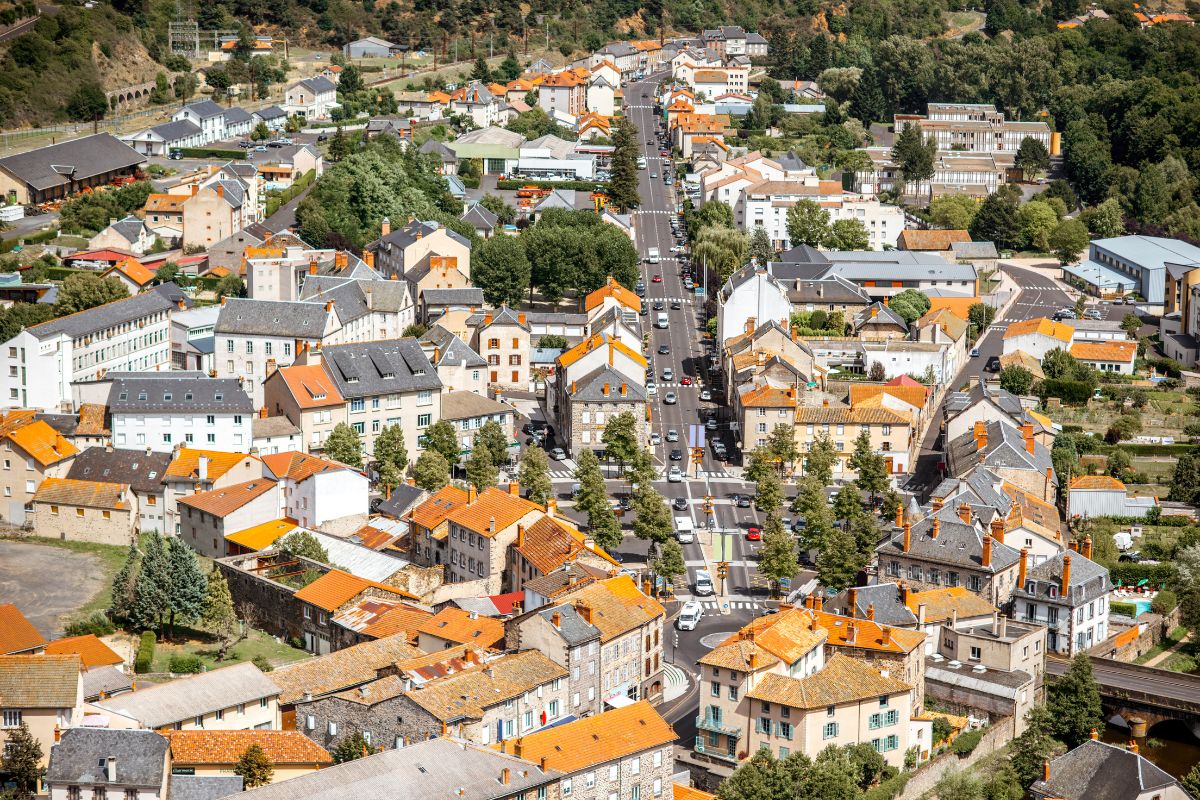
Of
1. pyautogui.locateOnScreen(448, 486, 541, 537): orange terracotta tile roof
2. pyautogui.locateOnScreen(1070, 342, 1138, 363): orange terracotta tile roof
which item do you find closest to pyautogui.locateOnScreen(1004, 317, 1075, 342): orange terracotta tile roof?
pyautogui.locateOnScreen(1070, 342, 1138, 363): orange terracotta tile roof

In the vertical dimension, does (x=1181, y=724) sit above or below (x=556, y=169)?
below

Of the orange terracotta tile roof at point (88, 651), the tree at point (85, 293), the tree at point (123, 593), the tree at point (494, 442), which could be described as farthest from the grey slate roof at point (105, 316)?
the orange terracotta tile roof at point (88, 651)

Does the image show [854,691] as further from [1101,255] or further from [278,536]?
[1101,255]

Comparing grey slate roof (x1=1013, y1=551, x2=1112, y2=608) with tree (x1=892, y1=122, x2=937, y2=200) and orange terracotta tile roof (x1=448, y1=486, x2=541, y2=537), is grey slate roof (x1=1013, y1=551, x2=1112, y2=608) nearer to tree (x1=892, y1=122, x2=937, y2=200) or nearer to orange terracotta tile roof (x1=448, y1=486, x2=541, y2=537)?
orange terracotta tile roof (x1=448, y1=486, x2=541, y2=537)

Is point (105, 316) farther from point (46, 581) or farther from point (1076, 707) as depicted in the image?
point (1076, 707)

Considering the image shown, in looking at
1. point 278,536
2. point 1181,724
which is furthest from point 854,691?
point 278,536
